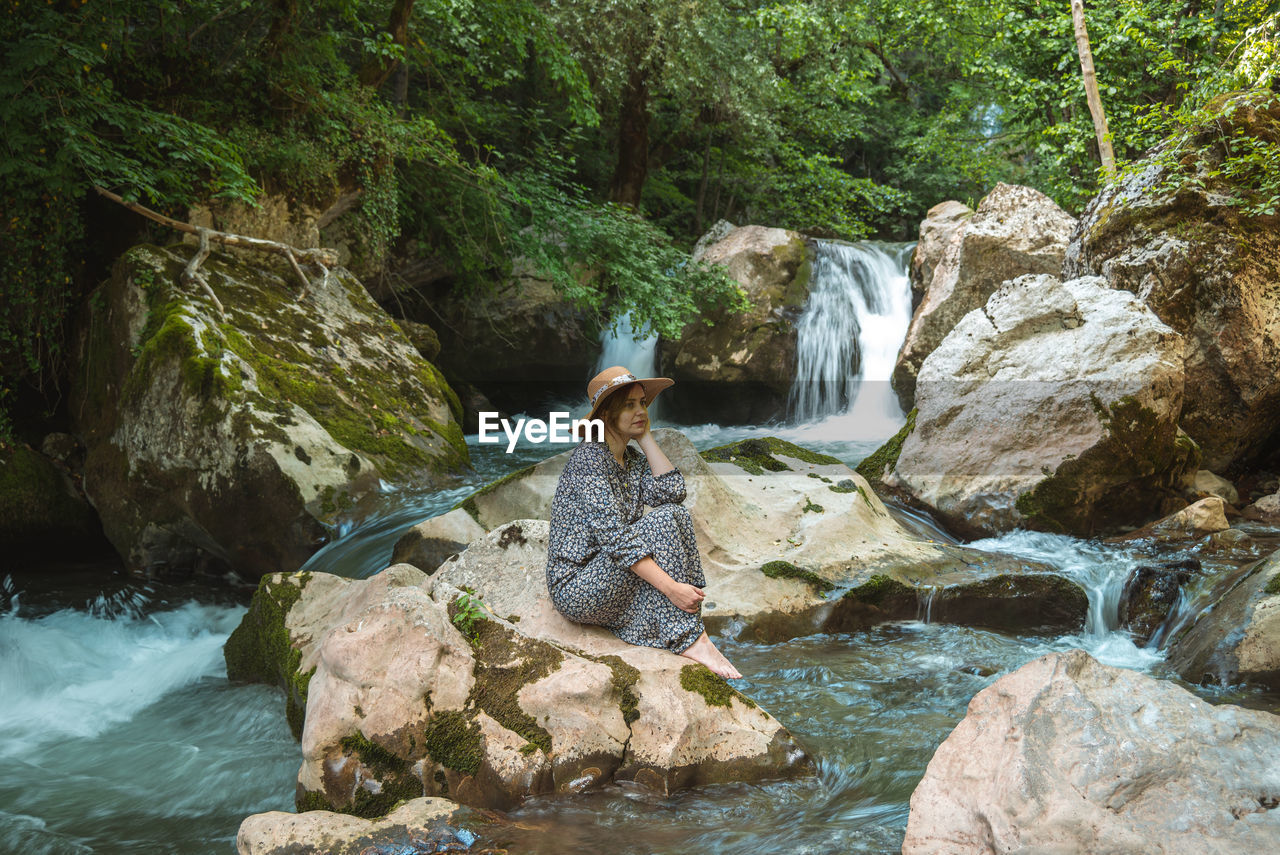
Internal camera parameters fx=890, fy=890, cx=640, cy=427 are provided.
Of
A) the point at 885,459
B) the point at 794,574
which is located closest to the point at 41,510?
the point at 794,574

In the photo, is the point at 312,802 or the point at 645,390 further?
the point at 645,390

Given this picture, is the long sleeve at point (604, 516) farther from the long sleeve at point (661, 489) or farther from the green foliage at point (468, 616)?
the green foliage at point (468, 616)

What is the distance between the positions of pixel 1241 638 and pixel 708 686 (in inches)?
111

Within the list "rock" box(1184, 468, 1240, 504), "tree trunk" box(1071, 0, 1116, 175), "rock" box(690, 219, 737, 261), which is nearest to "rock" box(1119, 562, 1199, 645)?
"rock" box(1184, 468, 1240, 504)

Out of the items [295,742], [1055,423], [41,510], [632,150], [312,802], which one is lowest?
[295,742]

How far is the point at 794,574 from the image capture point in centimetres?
536

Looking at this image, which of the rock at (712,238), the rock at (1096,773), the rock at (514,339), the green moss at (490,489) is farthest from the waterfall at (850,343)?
the rock at (1096,773)

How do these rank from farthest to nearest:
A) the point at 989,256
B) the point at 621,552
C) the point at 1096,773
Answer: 1. the point at 989,256
2. the point at 621,552
3. the point at 1096,773

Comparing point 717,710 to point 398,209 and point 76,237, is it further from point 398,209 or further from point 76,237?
point 398,209

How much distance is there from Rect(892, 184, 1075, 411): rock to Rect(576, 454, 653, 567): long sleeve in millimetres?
8254

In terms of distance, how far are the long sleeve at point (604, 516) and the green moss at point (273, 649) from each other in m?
1.50

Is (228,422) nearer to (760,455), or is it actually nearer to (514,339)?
(760,455)

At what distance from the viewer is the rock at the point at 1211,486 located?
732 cm

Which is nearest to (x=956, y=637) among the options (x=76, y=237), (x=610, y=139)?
(x=76, y=237)
